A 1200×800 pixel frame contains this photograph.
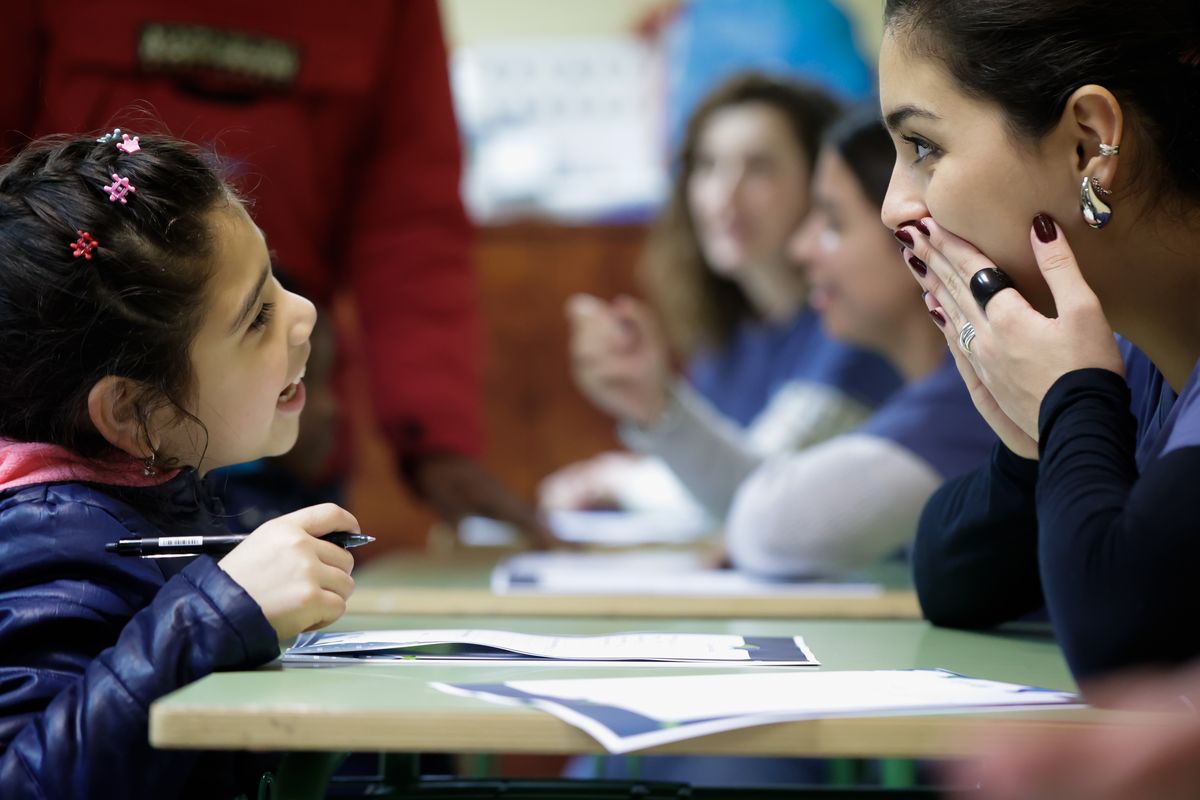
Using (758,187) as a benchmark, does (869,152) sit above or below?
below

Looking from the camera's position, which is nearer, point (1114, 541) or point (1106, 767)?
point (1106, 767)

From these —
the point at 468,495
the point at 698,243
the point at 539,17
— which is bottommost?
the point at 468,495

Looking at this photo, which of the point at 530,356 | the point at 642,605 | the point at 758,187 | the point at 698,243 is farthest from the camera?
the point at 530,356

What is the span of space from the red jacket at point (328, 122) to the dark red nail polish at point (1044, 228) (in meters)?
0.88

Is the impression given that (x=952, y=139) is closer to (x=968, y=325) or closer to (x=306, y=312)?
(x=968, y=325)

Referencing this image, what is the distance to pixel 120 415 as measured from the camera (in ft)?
2.97

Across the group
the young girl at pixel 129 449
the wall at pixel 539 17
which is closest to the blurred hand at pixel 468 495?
the young girl at pixel 129 449

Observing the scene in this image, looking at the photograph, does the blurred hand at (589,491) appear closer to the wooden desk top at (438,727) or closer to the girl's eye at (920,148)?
the girl's eye at (920,148)

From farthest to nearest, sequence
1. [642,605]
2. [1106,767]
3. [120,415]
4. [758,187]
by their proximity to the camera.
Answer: [758,187], [642,605], [120,415], [1106,767]

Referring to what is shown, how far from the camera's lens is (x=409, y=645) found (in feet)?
2.88

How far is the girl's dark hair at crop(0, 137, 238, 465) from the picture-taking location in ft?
2.86

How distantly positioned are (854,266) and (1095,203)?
983mm

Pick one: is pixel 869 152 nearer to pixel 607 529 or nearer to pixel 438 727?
pixel 607 529

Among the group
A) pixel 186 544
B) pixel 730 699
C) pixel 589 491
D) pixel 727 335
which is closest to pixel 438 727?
pixel 730 699
